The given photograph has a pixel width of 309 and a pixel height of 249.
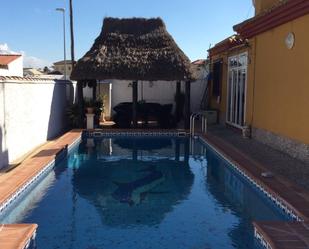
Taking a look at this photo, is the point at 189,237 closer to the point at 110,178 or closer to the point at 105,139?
the point at 110,178

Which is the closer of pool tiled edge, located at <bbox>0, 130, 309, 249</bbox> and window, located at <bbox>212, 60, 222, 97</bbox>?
pool tiled edge, located at <bbox>0, 130, 309, 249</bbox>

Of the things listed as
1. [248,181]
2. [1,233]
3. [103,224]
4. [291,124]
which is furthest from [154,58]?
[1,233]

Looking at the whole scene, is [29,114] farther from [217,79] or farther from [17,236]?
[217,79]

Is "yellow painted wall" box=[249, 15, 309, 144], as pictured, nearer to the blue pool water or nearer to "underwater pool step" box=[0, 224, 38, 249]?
the blue pool water

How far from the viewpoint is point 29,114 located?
42.9 ft

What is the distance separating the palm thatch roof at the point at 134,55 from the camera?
1812 centimetres

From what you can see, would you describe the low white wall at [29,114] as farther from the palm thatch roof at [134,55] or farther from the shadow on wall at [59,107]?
the palm thatch roof at [134,55]

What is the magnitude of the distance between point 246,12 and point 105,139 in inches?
321

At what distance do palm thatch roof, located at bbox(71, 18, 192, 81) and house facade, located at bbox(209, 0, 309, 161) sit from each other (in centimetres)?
250

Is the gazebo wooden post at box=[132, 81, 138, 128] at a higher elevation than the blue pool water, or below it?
higher

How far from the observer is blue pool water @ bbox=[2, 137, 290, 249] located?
6.47 m

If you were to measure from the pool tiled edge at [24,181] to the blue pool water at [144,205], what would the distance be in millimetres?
Result: 230

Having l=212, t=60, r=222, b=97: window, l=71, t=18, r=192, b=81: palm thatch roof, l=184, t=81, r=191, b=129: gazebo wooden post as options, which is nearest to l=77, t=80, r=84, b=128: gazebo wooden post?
l=71, t=18, r=192, b=81: palm thatch roof

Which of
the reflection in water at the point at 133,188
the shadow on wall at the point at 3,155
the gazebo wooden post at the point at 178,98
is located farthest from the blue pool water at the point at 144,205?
the gazebo wooden post at the point at 178,98
